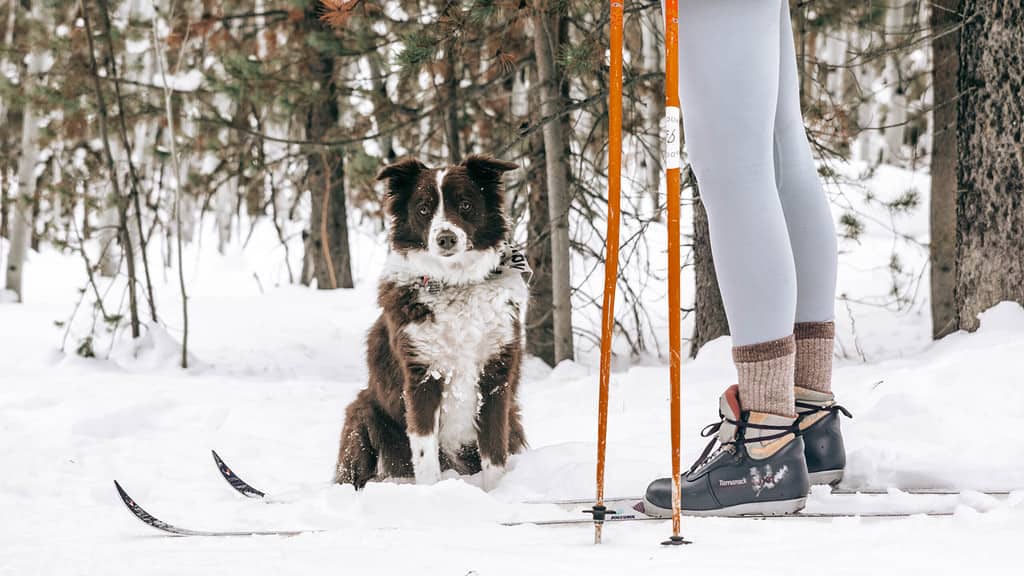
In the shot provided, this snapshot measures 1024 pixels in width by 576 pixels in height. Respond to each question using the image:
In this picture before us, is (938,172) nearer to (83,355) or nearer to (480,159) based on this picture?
(480,159)

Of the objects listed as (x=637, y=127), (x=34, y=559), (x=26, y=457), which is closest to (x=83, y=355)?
(x=26, y=457)

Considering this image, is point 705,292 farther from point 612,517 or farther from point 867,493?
point 612,517

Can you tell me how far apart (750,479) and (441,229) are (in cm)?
150

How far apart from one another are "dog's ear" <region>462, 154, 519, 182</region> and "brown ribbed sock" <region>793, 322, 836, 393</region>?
129cm

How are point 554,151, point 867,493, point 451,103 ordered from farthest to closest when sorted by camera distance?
point 451,103 < point 554,151 < point 867,493

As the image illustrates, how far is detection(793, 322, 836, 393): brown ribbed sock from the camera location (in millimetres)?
2459

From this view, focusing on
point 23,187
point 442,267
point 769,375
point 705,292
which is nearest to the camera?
point 769,375

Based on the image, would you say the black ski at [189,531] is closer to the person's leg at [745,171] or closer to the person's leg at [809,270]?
the person's leg at [745,171]

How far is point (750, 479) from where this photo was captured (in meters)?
2.16

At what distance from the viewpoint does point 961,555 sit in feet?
5.14

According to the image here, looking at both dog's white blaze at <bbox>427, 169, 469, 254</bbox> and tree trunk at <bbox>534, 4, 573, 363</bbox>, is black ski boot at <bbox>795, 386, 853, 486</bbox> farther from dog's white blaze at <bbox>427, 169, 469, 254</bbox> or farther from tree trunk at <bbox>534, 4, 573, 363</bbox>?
tree trunk at <bbox>534, 4, 573, 363</bbox>

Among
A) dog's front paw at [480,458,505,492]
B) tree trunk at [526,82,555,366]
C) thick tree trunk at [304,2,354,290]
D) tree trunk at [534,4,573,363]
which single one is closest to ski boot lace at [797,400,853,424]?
dog's front paw at [480,458,505,492]

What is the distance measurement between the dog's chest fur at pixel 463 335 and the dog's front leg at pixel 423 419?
38 mm

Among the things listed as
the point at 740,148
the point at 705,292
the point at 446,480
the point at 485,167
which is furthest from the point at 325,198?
the point at 740,148
